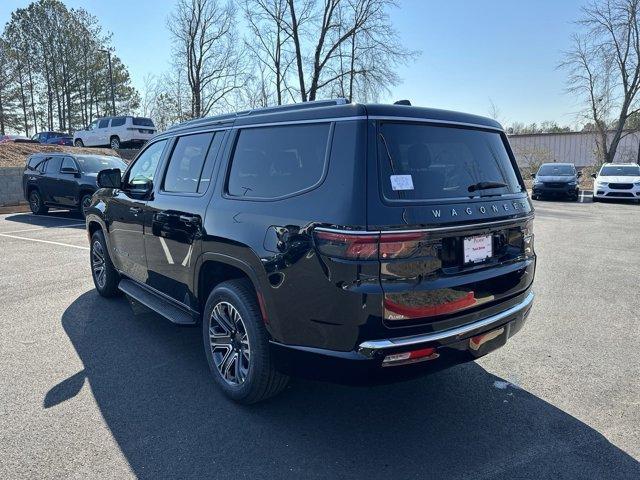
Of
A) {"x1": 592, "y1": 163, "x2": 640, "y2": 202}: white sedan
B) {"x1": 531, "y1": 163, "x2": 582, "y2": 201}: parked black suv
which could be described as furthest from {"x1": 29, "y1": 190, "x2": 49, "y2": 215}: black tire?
{"x1": 592, "y1": 163, "x2": 640, "y2": 202}: white sedan

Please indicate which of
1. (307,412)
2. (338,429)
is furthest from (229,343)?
(338,429)

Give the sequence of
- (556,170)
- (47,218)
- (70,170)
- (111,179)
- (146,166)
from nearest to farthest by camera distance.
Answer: (146,166) → (111,179) → (70,170) → (47,218) → (556,170)

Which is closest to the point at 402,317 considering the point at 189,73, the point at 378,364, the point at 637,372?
the point at 378,364

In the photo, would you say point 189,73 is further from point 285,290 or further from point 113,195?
point 285,290

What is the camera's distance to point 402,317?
8.17 ft

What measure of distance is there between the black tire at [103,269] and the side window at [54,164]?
9.20 m

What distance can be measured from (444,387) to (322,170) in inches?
77.5

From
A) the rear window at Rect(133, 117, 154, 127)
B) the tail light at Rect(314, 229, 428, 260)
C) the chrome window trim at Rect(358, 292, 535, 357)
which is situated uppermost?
the rear window at Rect(133, 117, 154, 127)

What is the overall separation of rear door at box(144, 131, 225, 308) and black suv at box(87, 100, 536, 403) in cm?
2

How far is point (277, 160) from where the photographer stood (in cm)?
309

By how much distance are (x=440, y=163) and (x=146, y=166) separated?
10.2 feet

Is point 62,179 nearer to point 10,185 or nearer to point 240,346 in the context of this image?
point 10,185

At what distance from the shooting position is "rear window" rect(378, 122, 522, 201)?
8.56ft

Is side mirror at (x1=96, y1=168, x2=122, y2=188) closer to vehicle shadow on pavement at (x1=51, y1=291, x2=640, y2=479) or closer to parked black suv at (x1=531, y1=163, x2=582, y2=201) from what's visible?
vehicle shadow on pavement at (x1=51, y1=291, x2=640, y2=479)
